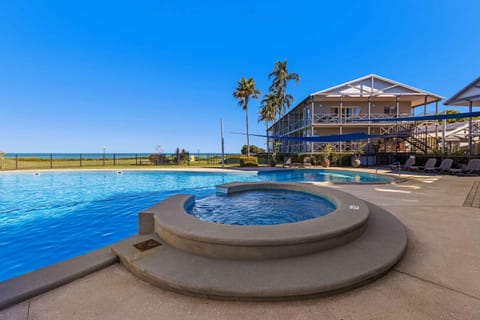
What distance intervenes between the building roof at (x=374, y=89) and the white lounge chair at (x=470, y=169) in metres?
9.78

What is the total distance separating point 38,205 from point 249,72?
20.7 m

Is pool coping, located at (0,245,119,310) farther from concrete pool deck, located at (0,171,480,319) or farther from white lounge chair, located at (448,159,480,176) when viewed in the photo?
white lounge chair, located at (448,159,480,176)

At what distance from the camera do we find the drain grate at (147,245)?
246cm

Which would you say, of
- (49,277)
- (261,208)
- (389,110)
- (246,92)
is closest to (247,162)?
(246,92)

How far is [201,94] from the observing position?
26.2 metres

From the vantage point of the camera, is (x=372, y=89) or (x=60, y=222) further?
(x=372, y=89)

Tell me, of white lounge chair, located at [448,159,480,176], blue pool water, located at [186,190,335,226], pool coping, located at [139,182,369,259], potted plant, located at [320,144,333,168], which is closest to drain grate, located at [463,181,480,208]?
blue pool water, located at [186,190,335,226]

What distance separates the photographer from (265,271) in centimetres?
198

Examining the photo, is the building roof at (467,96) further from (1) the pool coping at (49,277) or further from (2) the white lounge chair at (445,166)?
(1) the pool coping at (49,277)

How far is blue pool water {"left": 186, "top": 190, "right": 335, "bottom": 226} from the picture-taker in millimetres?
4629

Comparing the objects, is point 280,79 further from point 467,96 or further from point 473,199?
point 473,199

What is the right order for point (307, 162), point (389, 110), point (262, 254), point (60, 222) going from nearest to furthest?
point (262, 254), point (60, 222), point (307, 162), point (389, 110)

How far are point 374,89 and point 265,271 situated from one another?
21449 mm

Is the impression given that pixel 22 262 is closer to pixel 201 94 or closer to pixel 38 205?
pixel 38 205
